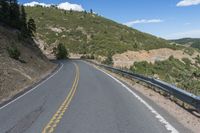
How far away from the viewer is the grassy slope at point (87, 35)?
116919 mm

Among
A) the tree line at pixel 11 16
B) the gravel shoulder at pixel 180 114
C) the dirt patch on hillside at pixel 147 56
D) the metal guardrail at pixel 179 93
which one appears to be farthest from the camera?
the dirt patch on hillside at pixel 147 56

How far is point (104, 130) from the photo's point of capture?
370 inches

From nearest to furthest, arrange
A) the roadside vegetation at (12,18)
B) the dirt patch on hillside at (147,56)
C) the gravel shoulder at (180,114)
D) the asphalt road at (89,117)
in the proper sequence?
the asphalt road at (89,117), the gravel shoulder at (180,114), the roadside vegetation at (12,18), the dirt patch on hillside at (147,56)

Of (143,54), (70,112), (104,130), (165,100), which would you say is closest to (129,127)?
(104,130)

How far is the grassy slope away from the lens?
116919 mm

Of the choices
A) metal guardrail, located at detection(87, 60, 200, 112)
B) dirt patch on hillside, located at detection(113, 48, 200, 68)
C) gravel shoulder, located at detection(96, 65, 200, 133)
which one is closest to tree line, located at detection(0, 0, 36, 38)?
dirt patch on hillside, located at detection(113, 48, 200, 68)

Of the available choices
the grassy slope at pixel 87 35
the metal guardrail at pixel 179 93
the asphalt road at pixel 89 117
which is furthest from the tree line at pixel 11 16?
the grassy slope at pixel 87 35

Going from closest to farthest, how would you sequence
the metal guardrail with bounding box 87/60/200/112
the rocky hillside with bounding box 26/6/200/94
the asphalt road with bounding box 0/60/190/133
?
1. the asphalt road with bounding box 0/60/190/133
2. the metal guardrail with bounding box 87/60/200/112
3. the rocky hillside with bounding box 26/6/200/94

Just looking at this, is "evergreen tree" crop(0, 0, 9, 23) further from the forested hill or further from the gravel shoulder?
the gravel shoulder

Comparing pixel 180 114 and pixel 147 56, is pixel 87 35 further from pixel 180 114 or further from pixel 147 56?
pixel 180 114

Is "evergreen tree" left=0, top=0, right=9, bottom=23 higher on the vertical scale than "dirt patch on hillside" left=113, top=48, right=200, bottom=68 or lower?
higher

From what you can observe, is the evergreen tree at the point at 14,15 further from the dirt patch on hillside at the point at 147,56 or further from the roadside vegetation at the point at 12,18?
the dirt patch on hillside at the point at 147,56

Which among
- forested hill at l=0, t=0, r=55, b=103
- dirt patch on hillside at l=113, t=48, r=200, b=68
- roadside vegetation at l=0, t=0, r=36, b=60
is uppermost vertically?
roadside vegetation at l=0, t=0, r=36, b=60

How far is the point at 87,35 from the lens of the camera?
135000 mm
